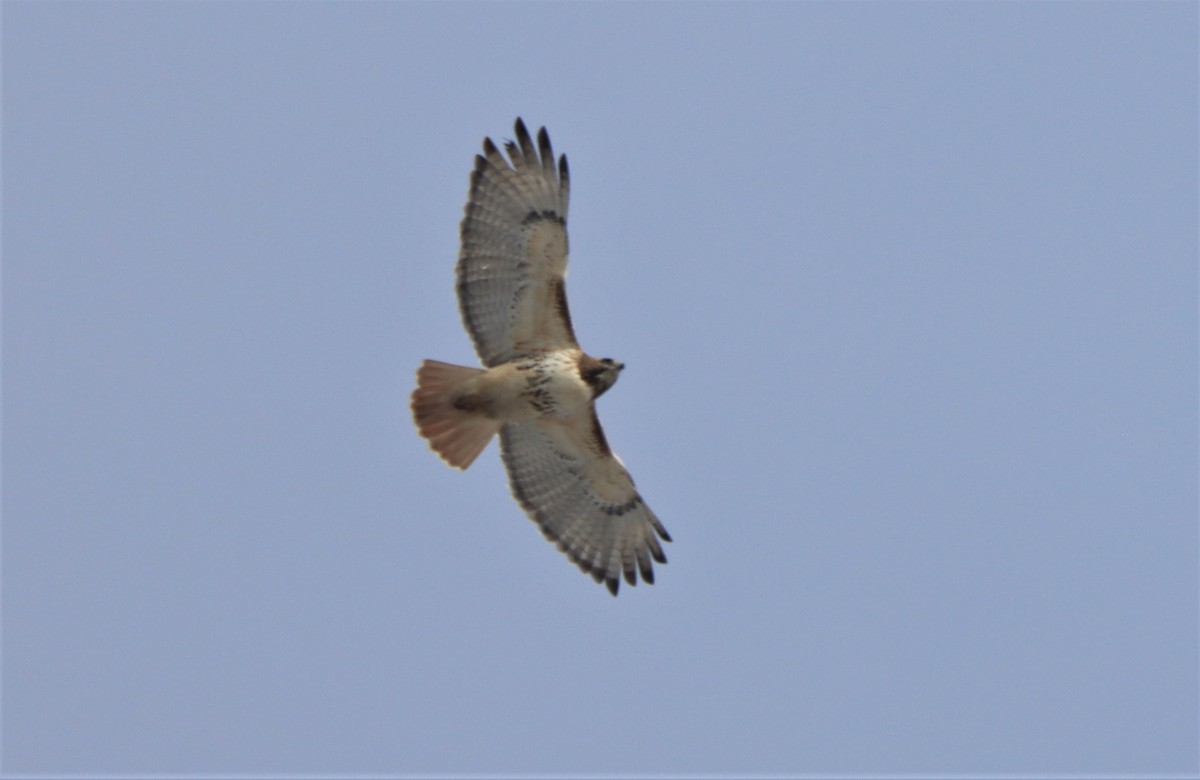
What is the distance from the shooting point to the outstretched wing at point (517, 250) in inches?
544

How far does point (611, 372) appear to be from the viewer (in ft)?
45.1

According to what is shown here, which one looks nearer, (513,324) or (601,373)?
(601,373)

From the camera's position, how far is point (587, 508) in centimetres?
1492

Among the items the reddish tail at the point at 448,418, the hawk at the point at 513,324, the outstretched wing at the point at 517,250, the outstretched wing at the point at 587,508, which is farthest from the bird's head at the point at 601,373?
the outstretched wing at the point at 587,508

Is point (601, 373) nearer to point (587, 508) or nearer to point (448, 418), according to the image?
point (448, 418)

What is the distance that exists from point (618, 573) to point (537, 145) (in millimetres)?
3587

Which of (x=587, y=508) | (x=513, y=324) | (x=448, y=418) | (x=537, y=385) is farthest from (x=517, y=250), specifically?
(x=587, y=508)

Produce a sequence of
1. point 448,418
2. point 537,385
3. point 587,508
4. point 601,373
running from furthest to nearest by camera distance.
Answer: point 587,508
point 448,418
point 537,385
point 601,373

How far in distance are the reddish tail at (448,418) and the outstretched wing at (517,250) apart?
0.40 m

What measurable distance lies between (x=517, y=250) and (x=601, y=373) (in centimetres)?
114

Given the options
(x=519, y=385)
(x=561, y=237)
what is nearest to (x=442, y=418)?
(x=519, y=385)

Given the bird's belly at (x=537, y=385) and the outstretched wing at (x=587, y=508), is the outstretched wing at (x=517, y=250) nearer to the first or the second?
the bird's belly at (x=537, y=385)

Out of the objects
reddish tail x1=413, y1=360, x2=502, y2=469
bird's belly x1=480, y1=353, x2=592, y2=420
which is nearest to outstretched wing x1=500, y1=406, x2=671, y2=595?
reddish tail x1=413, y1=360, x2=502, y2=469

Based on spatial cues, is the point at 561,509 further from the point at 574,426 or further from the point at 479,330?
the point at 479,330
